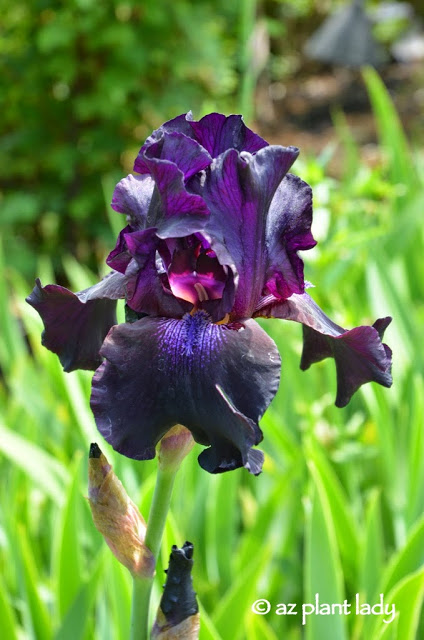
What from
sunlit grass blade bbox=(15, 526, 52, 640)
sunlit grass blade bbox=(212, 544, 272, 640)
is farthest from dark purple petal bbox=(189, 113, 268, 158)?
sunlit grass blade bbox=(15, 526, 52, 640)

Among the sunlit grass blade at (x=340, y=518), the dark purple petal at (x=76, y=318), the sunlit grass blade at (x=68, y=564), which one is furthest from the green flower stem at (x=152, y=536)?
the sunlit grass blade at (x=340, y=518)

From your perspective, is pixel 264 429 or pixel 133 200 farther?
pixel 264 429

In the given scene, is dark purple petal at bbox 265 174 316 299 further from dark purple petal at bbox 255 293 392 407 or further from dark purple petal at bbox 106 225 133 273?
dark purple petal at bbox 106 225 133 273

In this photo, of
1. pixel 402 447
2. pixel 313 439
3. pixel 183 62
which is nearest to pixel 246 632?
pixel 313 439

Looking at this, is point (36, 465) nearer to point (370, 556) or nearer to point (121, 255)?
point (370, 556)

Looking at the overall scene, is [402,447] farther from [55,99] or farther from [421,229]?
[55,99]

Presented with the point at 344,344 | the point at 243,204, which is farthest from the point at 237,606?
the point at 243,204

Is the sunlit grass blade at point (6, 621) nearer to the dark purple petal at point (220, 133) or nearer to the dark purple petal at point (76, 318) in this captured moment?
the dark purple petal at point (76, 318)
